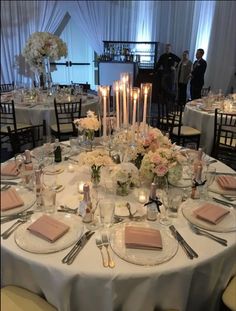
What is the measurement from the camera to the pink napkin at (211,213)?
138 cm

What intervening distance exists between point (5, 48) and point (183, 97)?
4.56 meters

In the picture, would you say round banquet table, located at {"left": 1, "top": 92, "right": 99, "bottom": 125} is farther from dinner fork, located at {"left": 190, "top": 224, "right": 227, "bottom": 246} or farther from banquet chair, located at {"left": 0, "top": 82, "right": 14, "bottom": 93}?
dinner fork, located at {"left": 190, "top": 224, "right": 227, "bottom": 246}

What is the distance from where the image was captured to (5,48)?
696cm

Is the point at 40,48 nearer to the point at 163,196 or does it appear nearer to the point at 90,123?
the point at 90,123

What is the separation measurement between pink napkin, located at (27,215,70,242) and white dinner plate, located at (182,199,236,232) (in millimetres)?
608

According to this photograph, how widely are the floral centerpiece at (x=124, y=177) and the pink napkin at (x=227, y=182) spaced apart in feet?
1.73

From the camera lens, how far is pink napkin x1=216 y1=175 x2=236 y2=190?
5.54 feet

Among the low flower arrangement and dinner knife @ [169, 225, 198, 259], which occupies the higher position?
the low flower arrangement

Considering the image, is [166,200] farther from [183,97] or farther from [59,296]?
[183,97]

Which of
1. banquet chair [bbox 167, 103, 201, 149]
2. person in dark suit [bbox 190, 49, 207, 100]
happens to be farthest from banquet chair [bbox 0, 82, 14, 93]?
person in dark suit [bbox 190, 49, 207, 100]

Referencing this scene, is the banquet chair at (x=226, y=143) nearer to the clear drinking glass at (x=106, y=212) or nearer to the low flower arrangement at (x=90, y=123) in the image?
the low flower arrangement at (x=90, y=123)

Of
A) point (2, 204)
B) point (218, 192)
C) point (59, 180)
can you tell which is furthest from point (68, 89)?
point (2, 204)

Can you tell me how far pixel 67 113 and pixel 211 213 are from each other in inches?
111

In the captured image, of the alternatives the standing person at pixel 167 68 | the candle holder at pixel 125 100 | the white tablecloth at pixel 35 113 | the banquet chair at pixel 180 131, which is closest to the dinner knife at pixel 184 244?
the candle holder at pixel 125 100
